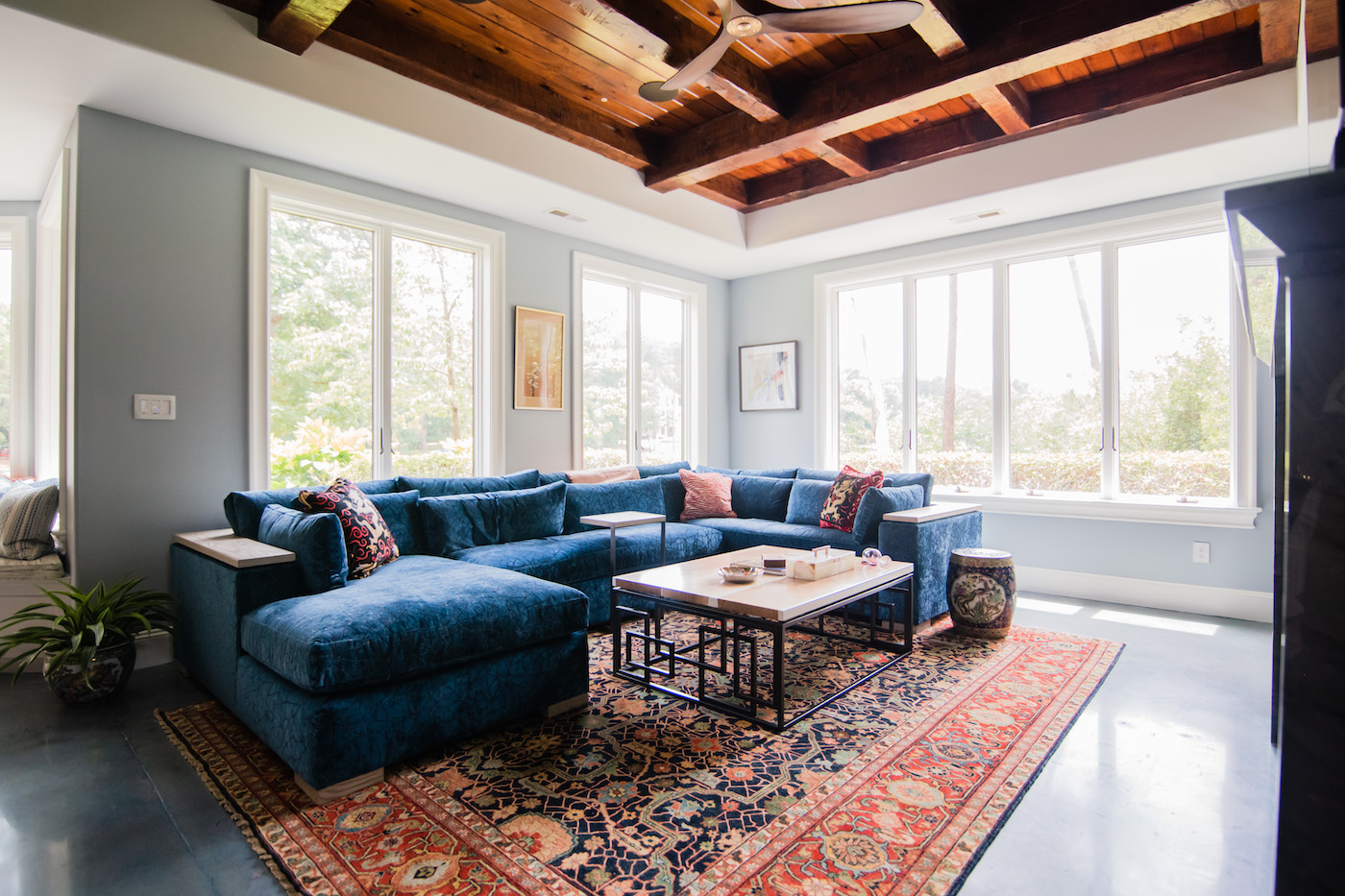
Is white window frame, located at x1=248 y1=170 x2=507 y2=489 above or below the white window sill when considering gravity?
above

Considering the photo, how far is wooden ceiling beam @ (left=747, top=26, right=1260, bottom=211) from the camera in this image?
3.27m

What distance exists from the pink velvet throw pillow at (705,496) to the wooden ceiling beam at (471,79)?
7.41 ft

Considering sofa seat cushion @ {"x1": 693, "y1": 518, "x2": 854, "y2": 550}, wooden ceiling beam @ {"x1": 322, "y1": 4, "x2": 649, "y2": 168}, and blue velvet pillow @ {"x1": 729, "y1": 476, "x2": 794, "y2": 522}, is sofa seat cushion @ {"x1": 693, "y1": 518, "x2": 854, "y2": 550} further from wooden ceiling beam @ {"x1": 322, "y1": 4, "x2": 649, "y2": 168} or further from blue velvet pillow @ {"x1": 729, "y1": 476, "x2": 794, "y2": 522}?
wooden ceiling beam @ {"x1": 322, "y1": 4, "x2": 649, "y2": 168}

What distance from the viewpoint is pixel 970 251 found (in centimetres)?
507

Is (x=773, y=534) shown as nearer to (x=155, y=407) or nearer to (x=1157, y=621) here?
(x=1157, y=621)

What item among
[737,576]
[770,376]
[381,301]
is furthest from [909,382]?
[381,301]

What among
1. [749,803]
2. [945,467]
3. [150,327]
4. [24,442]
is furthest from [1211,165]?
[24,442]

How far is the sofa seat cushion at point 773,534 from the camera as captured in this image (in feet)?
13.6

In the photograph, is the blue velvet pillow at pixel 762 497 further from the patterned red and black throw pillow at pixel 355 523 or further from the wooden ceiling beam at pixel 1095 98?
the patterned red and black throw pillow at pixel 355 523

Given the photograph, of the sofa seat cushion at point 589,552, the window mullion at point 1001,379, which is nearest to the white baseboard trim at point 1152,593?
the window mullion at point 1001,379

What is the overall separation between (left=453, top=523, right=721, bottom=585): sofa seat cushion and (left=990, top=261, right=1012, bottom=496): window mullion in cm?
218

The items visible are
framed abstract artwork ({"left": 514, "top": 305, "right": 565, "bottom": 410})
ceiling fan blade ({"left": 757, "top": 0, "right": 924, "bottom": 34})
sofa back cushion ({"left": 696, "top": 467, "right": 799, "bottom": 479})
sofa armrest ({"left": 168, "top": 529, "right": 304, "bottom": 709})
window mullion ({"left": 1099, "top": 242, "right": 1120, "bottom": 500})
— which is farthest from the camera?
sofa back cushion ({"left": 696, "top": 467, "right": 799, "bottom": 479})

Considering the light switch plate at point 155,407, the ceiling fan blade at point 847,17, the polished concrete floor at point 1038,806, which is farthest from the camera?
the light switch plate at point 155,407

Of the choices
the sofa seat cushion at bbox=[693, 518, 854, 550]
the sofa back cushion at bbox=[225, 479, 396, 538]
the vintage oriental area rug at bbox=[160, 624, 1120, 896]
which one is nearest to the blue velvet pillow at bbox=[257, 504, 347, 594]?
the sofa back cushion at bbox=[225, 479, 396, 538]
